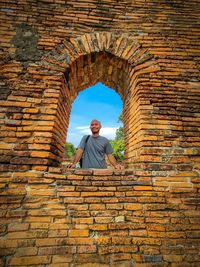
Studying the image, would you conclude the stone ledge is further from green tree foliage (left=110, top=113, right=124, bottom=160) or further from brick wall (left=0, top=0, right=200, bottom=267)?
green tree foliage (left=110, top=113, right=124, bottom=160)

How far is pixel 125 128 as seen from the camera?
360cm

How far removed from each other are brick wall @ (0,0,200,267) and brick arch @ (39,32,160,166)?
0.02 metres

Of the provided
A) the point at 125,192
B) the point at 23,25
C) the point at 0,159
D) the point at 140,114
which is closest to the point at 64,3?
the point at 23,25

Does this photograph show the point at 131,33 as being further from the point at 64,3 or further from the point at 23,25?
the point at 23,25

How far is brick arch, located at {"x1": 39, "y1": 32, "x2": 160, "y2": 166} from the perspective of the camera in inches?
113

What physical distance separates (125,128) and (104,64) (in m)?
1.29

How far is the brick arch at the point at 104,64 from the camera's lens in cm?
286

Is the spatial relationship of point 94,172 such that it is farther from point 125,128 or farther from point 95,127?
point 125,128

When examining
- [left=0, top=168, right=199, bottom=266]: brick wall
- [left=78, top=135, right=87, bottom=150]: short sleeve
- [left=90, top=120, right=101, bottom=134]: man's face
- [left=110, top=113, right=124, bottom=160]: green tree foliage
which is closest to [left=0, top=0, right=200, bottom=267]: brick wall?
[left=0, top=168, right=199, bottom=266]: brick wall

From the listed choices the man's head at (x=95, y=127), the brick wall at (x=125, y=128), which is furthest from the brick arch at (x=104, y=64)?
the man's head at (x=95, y=127)

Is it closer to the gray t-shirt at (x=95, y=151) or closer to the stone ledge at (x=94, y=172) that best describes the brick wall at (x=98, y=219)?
the stone ledge at (x=94, y=172)

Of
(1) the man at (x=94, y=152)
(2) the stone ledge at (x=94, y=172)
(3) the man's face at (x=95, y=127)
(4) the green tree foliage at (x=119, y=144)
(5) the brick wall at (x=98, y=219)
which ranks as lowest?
(5) the brick wall at (x=98, y=219)

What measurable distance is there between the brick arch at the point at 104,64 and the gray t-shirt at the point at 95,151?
0.40 metres

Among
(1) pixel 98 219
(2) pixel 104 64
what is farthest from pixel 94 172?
(2) pixel 104 64
